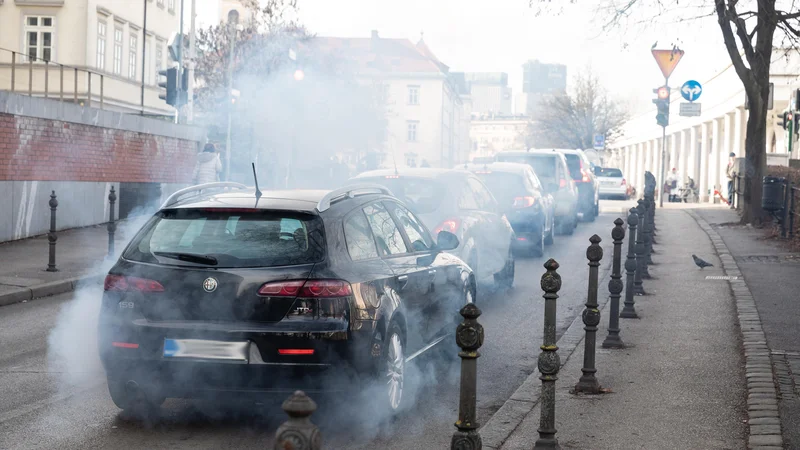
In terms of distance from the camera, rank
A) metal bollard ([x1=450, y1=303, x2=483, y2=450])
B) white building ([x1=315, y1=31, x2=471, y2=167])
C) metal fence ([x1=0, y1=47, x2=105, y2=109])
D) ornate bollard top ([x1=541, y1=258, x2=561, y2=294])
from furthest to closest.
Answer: white building ([x1=315, y1=31, x2=471, y2=167]), metal fence ([x1=0, y1=47, x2=105, y2=109]), ornate bollard top ([x1=541, y1=258, x2=561, y2=294]), metal bollard ([x1=450, y1=303, x2=483, y2=450])

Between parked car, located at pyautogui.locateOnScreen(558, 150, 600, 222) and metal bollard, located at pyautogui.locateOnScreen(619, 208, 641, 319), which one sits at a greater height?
parked car, located at pyautogui.locateOnScreen(558, 150, 600, 222)

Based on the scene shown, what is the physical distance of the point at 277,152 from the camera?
107 ft

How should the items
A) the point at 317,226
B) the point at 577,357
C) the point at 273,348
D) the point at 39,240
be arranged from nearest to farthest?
1. the point at 273,348
2. the point at 317,226
3. the point at 577,357
4. the point at 39,240

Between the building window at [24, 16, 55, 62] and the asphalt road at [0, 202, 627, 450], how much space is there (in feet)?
93.7

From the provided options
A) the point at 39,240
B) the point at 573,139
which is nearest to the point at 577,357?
the point at 39,240

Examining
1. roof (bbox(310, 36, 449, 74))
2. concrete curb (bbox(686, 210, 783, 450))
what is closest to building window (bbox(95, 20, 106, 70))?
concrete curb (bbox(686, 210, 783, 450))

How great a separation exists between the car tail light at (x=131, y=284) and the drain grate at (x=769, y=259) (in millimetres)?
12051

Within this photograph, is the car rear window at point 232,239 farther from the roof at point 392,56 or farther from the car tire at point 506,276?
the roof at point 392,56

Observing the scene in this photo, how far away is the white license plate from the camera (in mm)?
5680

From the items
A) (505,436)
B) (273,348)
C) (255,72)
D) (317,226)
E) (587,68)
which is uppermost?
(587,68)

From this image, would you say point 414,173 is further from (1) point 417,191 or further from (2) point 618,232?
(2) point 618,232

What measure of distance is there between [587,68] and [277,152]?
64.5 metres

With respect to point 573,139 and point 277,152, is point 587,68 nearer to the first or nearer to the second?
point 573,139

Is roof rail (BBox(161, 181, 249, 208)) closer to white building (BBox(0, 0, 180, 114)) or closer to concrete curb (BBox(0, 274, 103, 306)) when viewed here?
concrete curb (BBox(0, 274, 103, 306))
